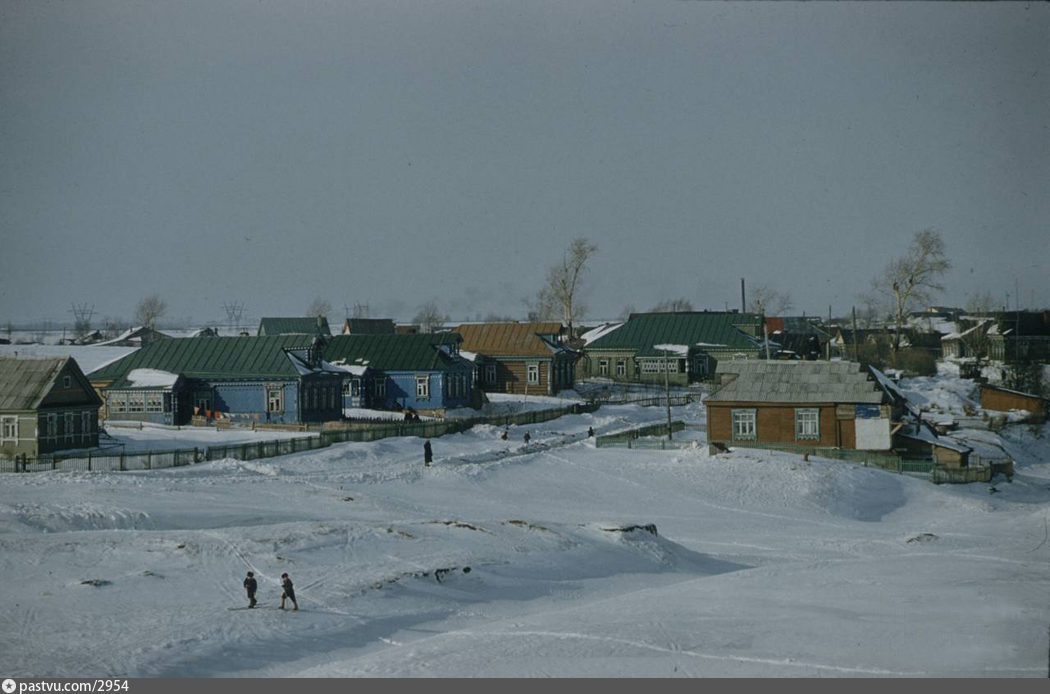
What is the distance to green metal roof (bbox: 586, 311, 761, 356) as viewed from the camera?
250 ft

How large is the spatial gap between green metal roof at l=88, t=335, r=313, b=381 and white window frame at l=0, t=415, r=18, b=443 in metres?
12.4

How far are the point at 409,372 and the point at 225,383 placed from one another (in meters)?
11.3

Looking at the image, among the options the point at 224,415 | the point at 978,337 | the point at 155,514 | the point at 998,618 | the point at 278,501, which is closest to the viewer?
the point at 998,618

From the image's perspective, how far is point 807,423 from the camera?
45.0 metres

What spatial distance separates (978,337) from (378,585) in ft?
238

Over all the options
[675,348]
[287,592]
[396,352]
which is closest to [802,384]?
[396,352]

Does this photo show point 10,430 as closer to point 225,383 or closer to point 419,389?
point 225,383

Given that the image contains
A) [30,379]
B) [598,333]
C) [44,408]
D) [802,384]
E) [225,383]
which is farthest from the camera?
[598,333]

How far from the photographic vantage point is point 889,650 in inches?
698

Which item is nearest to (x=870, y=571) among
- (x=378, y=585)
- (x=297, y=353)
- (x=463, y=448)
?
(x=378, y=585)

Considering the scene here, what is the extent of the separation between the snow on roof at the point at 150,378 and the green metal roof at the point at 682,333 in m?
36.7

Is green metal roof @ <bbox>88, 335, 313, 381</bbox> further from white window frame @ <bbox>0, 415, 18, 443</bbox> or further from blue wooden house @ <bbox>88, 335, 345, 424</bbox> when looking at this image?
white window frame @ <bbox>0, 415, 18, 443</bbox>

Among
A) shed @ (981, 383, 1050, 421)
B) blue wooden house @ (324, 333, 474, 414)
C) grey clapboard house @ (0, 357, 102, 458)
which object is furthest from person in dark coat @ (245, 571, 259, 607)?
shed @ (981, 383, 1050, 421)

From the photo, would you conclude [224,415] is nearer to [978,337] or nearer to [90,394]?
[90,394]
